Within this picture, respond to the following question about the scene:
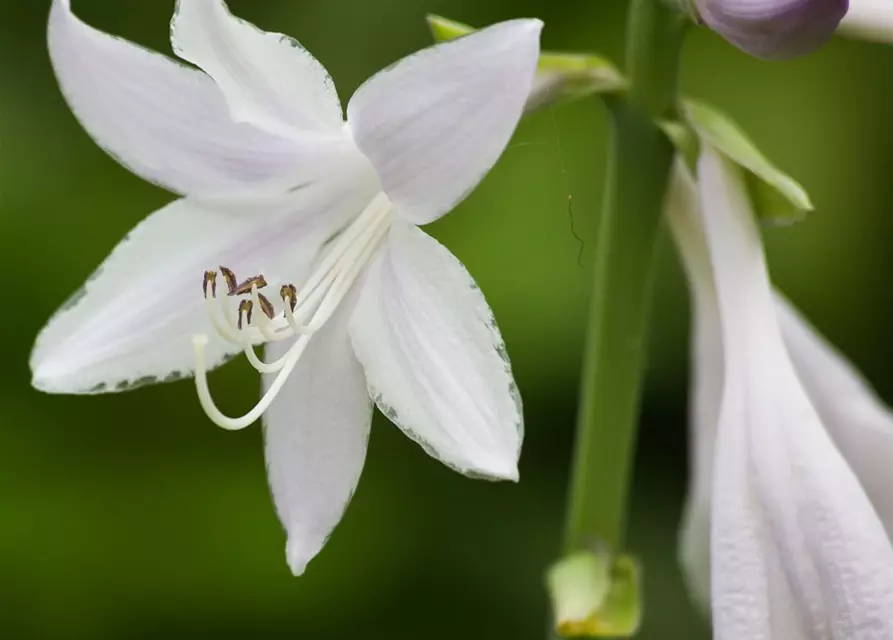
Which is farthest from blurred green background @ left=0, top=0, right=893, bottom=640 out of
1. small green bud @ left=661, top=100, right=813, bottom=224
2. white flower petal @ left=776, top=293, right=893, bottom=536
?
small green bud @ left=661, top=100, right=813, bottom=224

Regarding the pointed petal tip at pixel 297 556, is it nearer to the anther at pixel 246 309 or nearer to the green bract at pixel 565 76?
the anther at pixel 246 309

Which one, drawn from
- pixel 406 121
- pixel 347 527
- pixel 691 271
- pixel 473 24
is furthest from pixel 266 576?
pixel 406 121

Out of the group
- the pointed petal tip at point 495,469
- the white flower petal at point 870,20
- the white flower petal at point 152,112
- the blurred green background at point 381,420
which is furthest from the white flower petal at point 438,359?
the blurred green background at point 381,420

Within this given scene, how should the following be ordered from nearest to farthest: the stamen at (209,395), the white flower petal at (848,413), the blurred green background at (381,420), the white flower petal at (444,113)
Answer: the white flower petal at (444,113)
the stamen at (209,395)
the white flower petal at (848,413)
the blurred green background at (381,420)

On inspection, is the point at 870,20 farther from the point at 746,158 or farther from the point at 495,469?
the point at 495,469

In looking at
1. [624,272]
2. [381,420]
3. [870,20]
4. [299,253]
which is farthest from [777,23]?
[381,420]

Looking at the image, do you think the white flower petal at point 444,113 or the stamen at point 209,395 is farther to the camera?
the stamen at point 209,395
